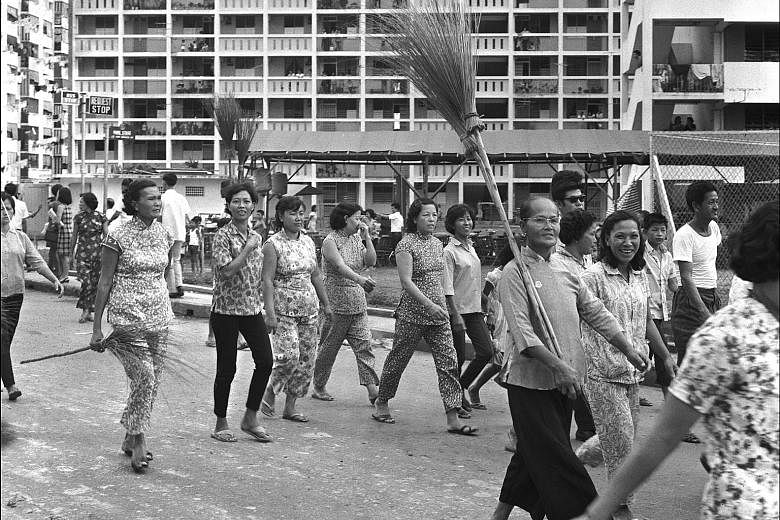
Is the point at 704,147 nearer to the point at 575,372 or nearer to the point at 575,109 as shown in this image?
the point at 575,372

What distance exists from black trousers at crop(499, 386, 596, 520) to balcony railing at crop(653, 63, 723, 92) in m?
23.9

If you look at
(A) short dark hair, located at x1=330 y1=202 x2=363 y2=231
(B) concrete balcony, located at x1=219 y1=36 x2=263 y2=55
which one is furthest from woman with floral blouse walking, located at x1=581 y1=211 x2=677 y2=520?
(B) concrete balcony, located at x1=219 y1=36 x2=263 y2=55

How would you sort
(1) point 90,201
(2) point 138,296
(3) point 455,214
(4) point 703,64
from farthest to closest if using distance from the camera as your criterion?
(4) point 703,64 < (1) point 90,201 < (3) point 455,214 < (2) point 138,296

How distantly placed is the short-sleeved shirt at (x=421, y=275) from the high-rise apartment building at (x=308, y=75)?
59634 mm

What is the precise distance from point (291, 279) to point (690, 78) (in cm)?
2248

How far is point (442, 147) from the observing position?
23172 mm

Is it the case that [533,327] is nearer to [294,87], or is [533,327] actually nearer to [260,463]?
[260,463]

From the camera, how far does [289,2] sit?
235ft

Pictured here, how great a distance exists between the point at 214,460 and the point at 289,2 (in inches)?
2684

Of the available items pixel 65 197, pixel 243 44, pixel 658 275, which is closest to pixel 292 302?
pixel 658 275

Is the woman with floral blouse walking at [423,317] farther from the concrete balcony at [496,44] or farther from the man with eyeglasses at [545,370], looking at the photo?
the concrete balcony at [496,44]

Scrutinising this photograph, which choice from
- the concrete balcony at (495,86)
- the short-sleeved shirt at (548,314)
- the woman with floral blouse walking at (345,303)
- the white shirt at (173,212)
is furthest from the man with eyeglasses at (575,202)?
the concrete balcony at (495,86)

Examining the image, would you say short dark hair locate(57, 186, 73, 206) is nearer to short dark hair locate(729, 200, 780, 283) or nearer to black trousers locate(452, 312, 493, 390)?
black trousers locate(452, 312, 493, 390)

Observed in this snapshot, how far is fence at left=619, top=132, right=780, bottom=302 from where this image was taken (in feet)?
43.0
